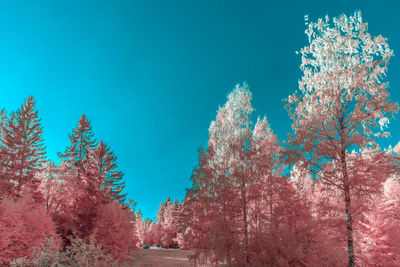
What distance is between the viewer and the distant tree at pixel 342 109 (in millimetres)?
9461

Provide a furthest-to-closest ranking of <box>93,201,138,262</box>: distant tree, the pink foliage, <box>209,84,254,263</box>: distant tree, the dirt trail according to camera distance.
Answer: the dirt trail < <box>93,201,138,262</box>: distant tree < <box>209,84,254,263</box>: distant tree < the pink foliage

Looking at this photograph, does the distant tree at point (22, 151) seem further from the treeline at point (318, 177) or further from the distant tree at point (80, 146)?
the treeline at point (318, 177)

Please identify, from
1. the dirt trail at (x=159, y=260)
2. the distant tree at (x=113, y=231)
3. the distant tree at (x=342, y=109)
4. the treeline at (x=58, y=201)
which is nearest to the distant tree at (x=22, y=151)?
the treeline at (x=58, y=201)

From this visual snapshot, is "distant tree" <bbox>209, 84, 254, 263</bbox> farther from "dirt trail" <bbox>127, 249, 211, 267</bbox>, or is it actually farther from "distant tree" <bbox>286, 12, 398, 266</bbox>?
"dirt trail" <bbox>127, 249, 211, 267</bbox>

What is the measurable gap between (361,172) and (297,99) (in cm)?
428

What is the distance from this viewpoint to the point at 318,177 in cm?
1035

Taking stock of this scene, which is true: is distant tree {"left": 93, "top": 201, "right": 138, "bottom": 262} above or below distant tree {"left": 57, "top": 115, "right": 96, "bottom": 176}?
below

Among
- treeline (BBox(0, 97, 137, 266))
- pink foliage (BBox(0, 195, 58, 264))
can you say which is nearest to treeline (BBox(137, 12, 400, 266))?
treeline (BBox(0, 97, 137, 266))

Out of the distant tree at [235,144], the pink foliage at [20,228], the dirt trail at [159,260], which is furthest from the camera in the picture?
the dirt trail at [159,260]

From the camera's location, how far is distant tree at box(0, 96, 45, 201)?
24.9 m

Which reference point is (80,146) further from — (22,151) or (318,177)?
(318,177)

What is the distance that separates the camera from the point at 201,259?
1482 centimetres

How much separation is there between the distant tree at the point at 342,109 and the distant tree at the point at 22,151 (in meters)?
26.6

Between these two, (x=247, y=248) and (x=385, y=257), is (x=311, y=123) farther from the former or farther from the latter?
(x=385, y=257)
